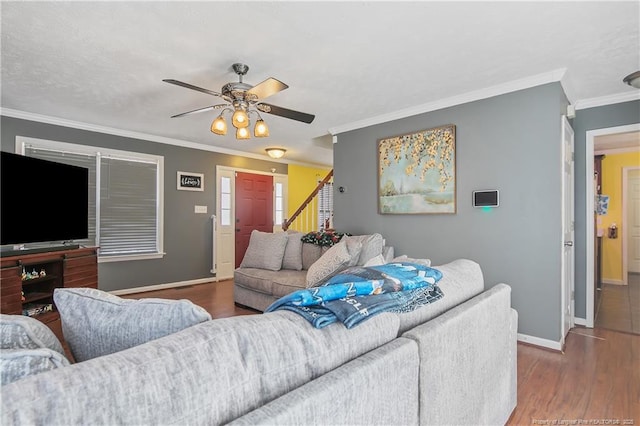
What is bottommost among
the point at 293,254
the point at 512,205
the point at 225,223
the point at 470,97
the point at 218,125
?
the point at 293,254

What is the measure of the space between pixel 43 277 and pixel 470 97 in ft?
16.0

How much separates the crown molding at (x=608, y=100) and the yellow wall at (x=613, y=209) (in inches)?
134

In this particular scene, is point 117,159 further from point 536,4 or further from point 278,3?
point 536,4

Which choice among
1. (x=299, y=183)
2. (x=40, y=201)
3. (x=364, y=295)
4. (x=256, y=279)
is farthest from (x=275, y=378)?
(x=299, y=183)

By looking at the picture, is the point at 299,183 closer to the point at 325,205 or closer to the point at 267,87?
the point at 325,205

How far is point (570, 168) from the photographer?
3.34m

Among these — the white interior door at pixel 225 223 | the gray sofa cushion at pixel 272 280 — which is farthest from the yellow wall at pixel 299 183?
the gray sofa cushion at pixel 272 280

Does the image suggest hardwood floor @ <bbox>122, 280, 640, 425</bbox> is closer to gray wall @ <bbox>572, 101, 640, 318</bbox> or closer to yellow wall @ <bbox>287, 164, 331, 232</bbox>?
gray wall @ <bbox>572, 101, 640, 318</bbox>

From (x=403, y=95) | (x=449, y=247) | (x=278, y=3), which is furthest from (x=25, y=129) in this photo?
(x=449, y=247)

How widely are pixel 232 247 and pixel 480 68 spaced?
4912 millimetres

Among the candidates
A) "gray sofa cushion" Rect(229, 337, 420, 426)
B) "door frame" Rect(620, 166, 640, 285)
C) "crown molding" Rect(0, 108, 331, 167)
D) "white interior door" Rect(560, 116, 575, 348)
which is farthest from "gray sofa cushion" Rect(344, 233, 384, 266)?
"door frame" Rect(620, 166, 640, 285)

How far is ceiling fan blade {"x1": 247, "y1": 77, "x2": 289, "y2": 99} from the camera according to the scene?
98.3 inches

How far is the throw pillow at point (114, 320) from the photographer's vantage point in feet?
→ 2.85

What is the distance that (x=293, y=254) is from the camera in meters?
4.12
